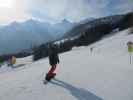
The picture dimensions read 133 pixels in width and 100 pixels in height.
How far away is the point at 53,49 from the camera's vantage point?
10.8 meters

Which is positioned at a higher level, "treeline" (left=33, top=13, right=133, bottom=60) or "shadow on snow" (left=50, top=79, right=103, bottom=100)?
"treeline" (left=33, top=13, right=133, bottom=60)

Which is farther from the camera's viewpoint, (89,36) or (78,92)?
(89,36)

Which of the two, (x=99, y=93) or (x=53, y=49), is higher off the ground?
(x=53, y=49)

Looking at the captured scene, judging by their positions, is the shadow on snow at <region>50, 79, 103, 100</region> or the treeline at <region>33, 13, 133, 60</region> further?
the treeline at <region>33, 13, 133, 60</region>

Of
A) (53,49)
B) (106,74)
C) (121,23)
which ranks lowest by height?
(106,74)

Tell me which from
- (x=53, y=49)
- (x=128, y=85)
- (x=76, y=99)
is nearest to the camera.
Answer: (x=76, y=99)

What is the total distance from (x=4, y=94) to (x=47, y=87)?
187 cm

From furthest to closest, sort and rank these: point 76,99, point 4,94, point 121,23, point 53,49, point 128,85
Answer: point 121,23, point 53,49, point 4,94, point 128,85, point 76,99

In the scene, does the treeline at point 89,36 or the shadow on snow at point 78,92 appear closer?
the shadow on snow at point 78,92

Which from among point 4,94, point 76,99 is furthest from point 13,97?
point 76,99

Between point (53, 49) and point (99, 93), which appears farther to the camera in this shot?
point (53, 49)

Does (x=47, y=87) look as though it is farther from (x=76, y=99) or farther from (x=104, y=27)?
(x=104, y=27)

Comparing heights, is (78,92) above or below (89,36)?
below

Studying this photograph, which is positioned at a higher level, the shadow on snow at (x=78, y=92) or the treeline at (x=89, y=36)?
the treeline at (x=89, y=36)
